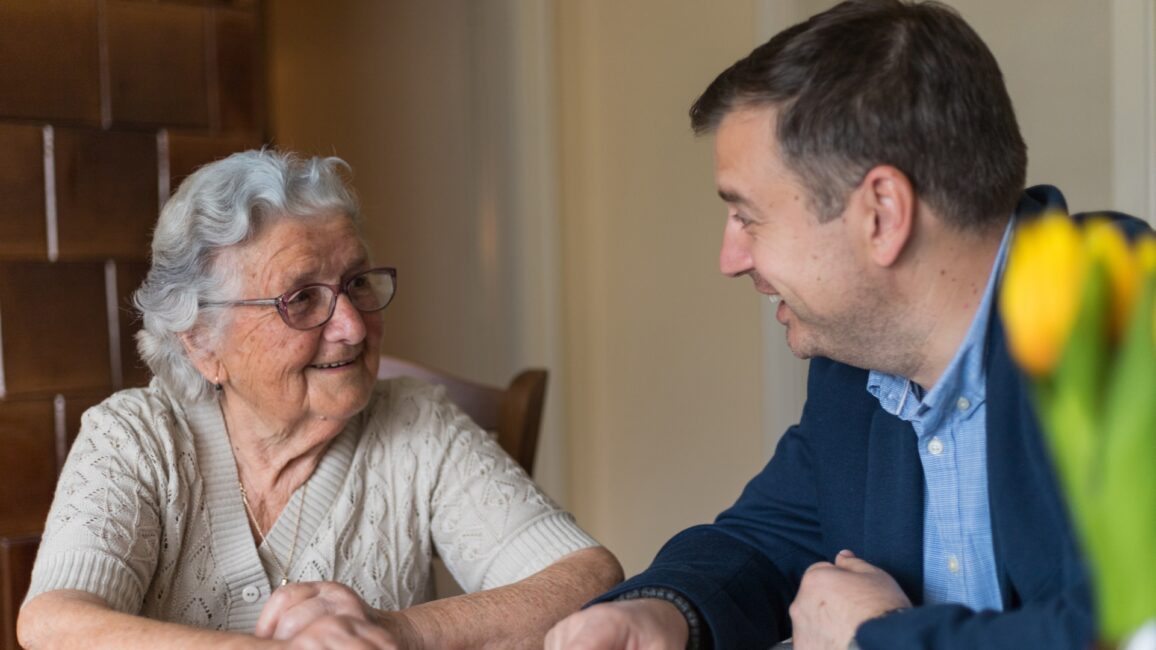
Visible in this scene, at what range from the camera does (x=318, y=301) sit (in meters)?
1.63

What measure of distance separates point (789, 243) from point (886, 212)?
100 mm

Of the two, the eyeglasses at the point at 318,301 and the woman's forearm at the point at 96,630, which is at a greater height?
the eyeglasses at the point at 318,301

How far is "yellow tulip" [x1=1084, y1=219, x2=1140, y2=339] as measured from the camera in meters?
0.53

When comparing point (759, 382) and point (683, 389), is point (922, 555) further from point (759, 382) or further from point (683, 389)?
point (683, 389)

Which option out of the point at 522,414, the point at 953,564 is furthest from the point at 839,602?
the point at 522,414

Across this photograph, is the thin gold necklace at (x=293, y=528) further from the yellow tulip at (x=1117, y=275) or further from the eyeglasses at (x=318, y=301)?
the yellow tulip at (x=1117, y=275)

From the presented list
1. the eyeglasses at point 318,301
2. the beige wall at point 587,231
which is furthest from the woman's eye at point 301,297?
the beige wall at point 587,231

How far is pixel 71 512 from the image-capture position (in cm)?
146

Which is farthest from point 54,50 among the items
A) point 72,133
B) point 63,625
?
point 63,625

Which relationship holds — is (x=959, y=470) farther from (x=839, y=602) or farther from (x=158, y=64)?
(x=158, y=64)

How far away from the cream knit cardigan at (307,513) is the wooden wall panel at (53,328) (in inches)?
20.7

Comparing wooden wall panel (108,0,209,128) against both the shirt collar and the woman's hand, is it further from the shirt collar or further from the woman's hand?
the shirt collar

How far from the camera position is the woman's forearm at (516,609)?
1.37 metres

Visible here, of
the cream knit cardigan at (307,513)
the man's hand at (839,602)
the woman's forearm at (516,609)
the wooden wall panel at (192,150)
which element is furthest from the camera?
the wooden wall panel at (192,150)
